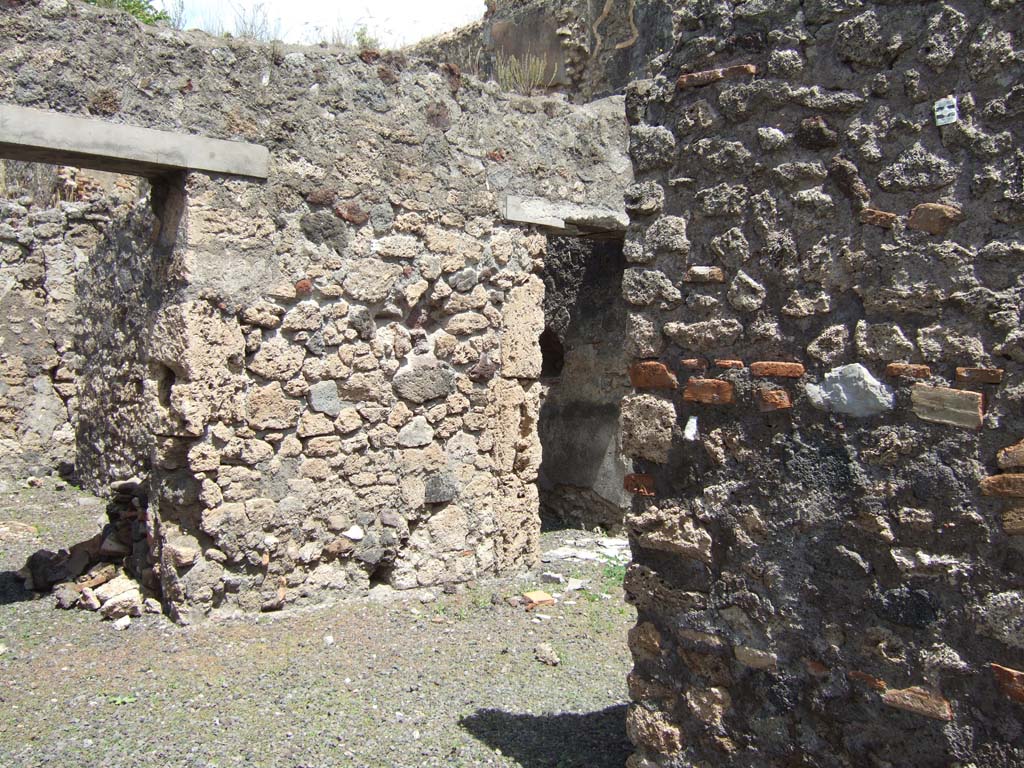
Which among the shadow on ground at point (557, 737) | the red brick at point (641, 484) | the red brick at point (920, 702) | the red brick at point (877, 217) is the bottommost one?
the shadow on ground at point (557, 737)

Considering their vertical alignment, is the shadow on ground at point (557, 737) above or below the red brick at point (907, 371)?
below

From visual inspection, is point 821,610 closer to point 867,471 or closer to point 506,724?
point 867,471

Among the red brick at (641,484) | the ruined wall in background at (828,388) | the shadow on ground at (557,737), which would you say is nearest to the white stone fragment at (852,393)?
the ruined wall in background at (828,388)

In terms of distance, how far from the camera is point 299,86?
433cm

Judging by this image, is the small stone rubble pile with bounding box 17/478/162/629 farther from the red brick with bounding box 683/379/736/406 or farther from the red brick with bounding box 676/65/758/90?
the red brick with bounding box 676/65/758/90

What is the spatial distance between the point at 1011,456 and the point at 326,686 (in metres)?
2.70

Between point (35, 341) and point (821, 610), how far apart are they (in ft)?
21.0

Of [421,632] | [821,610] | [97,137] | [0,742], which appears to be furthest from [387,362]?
[821,610]

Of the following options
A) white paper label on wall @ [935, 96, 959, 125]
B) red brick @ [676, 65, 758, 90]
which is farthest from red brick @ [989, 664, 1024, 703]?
red brick @ [676, 65, 758, 90]

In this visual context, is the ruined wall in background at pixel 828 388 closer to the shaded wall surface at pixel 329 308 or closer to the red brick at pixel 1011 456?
the red brick at pixel 1011 456

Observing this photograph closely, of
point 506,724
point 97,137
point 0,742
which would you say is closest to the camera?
point 0,742

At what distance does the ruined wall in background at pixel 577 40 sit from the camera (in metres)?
7.63

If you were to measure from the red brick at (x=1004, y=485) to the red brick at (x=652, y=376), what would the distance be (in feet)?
2.86

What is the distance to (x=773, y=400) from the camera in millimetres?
2426
